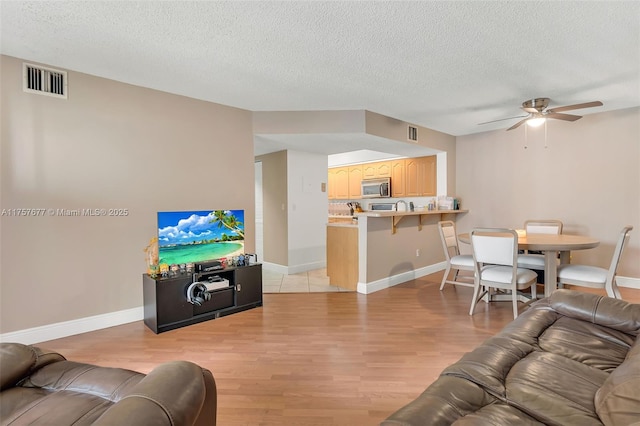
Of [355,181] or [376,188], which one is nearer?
[376,188]

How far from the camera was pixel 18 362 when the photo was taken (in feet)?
4.15

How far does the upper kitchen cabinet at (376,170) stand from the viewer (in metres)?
6.80

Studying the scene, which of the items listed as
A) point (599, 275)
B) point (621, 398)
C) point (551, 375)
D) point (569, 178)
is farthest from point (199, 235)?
point (569, 178)

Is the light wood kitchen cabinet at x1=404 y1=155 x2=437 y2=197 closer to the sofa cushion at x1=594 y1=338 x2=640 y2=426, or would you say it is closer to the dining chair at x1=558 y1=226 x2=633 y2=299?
the dining chair at x1=558 y1=226 x2=633 y2=299

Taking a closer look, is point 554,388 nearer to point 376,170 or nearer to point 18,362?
point 18,362

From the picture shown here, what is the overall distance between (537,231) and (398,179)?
2782 millimetres

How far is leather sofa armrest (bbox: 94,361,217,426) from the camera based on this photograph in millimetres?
827

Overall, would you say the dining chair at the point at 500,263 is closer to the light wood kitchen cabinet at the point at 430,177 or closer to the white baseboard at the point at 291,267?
the light wood kitchen cabinet at the point at 430,177

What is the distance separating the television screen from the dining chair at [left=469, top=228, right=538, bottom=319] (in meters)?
2.66

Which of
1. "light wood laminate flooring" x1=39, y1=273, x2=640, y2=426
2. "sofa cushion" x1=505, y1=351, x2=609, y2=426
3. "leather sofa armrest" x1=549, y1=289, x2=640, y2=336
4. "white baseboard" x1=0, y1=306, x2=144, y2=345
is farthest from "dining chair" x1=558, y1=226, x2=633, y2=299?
"white baseboard" x1=0, y1=306, x2=144, y2=345

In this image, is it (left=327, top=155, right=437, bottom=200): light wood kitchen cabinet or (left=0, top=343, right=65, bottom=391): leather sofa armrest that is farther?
(left=327, top=155, right=437, bottom=200): light wood kitchen cabinet

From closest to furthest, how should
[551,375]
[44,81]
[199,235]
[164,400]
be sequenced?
[164,400], [551,375], [44,81], [199,235]

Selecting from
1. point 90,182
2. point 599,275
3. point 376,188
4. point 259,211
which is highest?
point 376,188

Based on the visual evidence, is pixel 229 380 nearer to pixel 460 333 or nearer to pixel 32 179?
pixel 460 333
